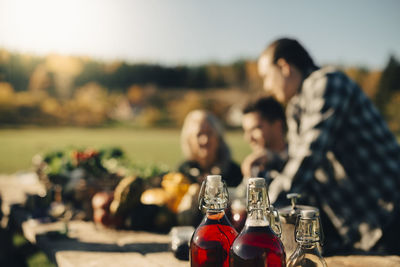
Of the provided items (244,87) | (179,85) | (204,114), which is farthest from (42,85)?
(204,114)

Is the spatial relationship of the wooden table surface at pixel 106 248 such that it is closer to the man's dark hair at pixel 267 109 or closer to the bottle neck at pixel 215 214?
the bottle neck at pixel 215 214

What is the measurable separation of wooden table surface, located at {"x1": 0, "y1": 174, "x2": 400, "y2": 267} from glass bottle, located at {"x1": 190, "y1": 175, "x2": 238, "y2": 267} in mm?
571

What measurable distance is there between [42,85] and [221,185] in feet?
144

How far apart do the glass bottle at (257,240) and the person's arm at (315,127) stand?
2.46 feet

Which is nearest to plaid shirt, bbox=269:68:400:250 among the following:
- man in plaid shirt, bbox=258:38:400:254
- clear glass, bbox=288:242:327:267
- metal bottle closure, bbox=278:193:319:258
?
man in plaid shirt, bbox=258:38:400:254

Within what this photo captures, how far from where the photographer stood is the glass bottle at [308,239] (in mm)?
891

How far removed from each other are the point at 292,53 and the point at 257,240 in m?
1.50

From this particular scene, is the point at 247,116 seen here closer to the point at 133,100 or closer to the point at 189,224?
the point at 189,224

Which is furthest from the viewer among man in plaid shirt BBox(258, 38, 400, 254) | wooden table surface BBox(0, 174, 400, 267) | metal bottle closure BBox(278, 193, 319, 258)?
man in plaid shirt BBox(258, 38, 400, 254)

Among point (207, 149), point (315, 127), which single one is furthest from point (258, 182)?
point (207, 149)

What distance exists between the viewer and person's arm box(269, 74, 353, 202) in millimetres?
1649

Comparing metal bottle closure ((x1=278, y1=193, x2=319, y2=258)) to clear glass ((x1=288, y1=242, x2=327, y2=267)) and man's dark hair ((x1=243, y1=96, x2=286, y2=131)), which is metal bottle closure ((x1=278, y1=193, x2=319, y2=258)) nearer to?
clear glass ((x1=288, y1=242, x2=327, y2=267))

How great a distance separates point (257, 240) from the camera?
0.86 m

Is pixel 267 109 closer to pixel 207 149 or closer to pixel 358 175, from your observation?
pixel 207 149
